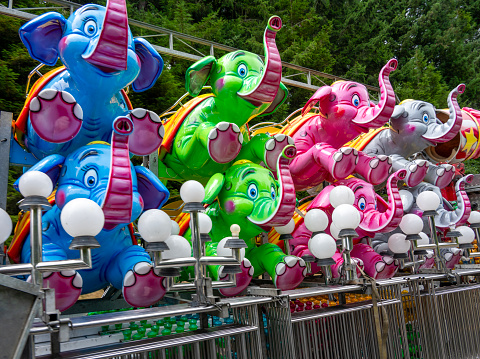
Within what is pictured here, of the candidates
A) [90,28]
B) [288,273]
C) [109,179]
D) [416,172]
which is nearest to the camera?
[109,179]

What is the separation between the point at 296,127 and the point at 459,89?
1.45 meters

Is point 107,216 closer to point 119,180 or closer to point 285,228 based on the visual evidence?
point 119,180

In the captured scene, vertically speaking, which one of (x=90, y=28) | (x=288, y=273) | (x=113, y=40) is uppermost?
(x=90, y=28)

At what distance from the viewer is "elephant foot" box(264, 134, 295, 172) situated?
2.78m

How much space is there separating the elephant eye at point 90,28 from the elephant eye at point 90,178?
72 cm

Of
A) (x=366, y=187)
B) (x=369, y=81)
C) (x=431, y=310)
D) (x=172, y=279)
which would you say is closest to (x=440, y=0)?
(x=369, y=81)

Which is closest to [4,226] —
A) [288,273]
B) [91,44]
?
[91,44]

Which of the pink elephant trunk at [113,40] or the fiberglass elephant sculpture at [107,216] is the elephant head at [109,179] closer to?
the fiberglass elephant sculpture at [107,216]

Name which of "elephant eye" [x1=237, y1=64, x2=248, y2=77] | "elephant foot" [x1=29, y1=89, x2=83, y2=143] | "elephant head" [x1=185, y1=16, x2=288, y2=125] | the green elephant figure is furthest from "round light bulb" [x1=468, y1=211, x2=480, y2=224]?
"elephant foot" [x1=29, y1=89, x2=83, y2=143]

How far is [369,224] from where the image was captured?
3.21 metres

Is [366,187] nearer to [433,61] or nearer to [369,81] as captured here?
[369,81]

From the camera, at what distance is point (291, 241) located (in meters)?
3.27

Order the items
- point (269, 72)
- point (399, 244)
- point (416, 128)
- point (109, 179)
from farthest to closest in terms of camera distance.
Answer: point (416, 128)
point (399, 244)
point (269, 72)
point (109, 179)

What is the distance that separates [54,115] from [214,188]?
1.12 metres
